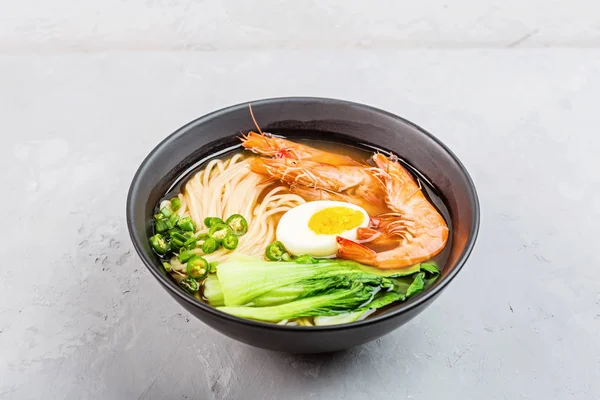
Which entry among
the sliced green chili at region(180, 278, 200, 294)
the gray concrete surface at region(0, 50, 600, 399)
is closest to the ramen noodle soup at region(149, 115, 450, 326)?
the sliced green chili at region(180, 278, 200, 294)

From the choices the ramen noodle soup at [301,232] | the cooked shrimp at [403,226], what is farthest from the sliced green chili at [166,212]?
the cooked shrimp at [403,226]

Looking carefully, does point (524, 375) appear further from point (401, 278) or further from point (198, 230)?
point (198, 230)

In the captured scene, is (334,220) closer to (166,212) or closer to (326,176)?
(326,176)

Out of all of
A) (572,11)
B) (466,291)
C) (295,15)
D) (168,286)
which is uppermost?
(295,15)

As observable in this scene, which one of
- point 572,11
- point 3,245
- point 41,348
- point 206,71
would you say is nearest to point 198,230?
point 41,348

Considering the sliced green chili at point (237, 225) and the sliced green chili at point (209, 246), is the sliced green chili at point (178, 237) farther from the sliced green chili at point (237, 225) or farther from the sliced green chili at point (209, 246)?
the sliced green chili at point (237, 225)

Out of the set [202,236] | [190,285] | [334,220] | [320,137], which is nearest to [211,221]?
[202,236]

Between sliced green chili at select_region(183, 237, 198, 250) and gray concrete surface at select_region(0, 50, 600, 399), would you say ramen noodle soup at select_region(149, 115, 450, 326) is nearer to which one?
sliced green chili at select_region(183, 237, 198, 250)
